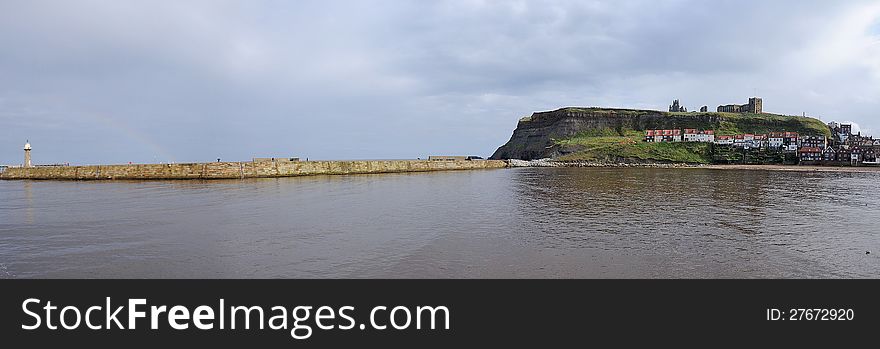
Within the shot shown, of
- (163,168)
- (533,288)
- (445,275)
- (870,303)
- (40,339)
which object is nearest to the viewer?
(40,339)

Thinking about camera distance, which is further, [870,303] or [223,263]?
Answer: [223,263]

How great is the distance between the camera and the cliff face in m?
168

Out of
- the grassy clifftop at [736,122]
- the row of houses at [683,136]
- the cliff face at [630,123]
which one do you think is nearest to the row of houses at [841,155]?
the row of houses at [683,136]

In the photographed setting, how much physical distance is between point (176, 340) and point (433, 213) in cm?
1385

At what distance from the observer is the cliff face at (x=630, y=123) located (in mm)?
167875

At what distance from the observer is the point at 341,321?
6641mm

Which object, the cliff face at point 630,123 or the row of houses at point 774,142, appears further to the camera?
the cliff face at point 630,123

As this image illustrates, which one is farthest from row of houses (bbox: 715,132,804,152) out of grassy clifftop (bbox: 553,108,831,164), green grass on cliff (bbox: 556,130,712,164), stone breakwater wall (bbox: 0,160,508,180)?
stone breakwater wall (bbox: 0,160,508,180)

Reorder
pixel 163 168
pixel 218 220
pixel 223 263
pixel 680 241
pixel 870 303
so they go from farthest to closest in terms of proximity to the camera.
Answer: pixel 163 168 → pixel 218 220 → pixel 680 241 → pixel 223 263 → pixel 870 303

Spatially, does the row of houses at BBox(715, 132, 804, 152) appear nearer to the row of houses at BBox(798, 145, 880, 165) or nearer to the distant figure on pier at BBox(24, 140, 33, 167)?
the row of houses at BBox(798, 145, 880, 165)

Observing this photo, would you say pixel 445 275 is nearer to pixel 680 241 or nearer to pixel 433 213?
pixel 680 241

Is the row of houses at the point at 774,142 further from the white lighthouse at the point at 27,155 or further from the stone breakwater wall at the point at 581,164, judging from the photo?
the white lighthouse at the point at 27,155

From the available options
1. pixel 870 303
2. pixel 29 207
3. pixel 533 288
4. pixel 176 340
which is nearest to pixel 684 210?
pixel 870 303

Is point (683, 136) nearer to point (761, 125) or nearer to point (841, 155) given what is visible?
point (841, 155)
